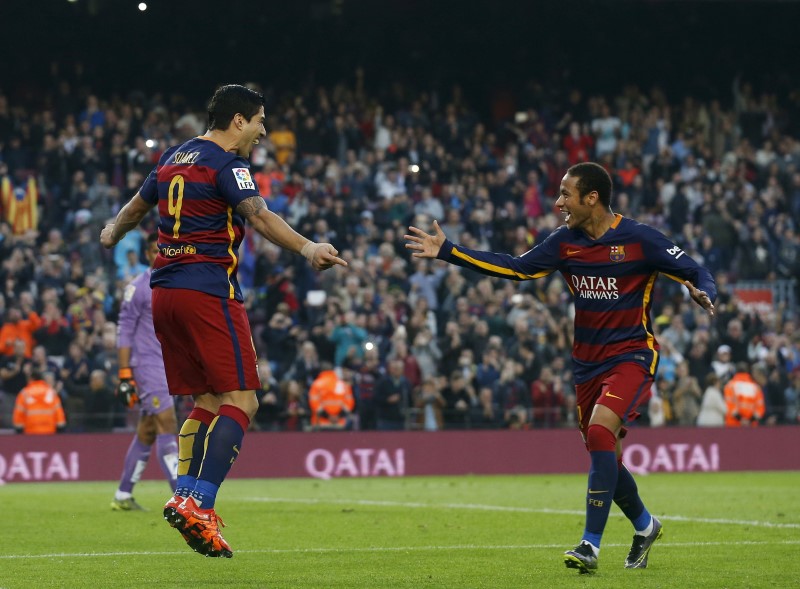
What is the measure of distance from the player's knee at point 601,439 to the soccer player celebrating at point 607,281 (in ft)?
0.14

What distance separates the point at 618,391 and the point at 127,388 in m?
6.11

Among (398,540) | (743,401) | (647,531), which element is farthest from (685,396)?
(647,531)

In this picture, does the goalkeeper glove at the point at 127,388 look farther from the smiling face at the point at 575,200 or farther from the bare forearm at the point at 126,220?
the smiling face at the point at 575,200

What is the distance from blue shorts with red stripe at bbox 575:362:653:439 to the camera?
28.0 feet


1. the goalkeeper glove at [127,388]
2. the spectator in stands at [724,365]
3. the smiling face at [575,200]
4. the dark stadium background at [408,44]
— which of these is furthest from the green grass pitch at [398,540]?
the dark stadium background at [408,44]

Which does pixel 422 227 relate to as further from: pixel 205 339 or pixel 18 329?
pixel 205 339

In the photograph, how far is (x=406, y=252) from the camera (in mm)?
25266

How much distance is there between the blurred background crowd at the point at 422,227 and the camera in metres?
21.7

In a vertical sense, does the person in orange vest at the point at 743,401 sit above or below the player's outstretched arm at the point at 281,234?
below

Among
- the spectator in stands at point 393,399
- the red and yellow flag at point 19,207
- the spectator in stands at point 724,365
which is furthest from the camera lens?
the red and yellow flag at point 19,207

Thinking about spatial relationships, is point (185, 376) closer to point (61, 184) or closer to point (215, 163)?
point (215, 163)

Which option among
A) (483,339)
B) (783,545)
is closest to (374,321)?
(483,339)

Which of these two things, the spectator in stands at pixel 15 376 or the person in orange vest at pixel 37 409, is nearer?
the person in orange vest at pixel 37 409

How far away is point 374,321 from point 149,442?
9.22 meters
